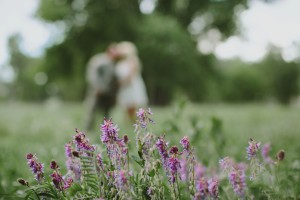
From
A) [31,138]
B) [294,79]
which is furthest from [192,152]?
[294,79]

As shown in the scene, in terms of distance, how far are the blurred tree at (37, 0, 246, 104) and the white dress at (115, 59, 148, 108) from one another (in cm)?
1541

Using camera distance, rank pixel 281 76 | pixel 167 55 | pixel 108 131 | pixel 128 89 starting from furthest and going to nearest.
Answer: pixel 281 76 < pixel 167 55 < pixel 128 89 < pixel 108 131

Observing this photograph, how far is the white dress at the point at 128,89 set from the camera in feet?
37.6

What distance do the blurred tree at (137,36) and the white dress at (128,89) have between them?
15.4 m

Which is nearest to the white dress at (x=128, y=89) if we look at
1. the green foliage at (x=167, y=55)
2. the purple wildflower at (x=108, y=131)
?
the purple wildflower at (x=108, y=131)

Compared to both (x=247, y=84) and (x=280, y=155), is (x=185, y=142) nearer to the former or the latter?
A: (x=280, y=155)

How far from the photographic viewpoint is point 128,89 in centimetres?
1259

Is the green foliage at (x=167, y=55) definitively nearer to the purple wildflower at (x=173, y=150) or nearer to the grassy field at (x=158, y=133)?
the grassy field at (x=158, y=133)

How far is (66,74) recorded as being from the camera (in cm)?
3422

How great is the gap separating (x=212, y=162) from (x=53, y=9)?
2677 centimetres

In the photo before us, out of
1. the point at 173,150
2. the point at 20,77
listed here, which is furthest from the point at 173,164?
the point at 20,77

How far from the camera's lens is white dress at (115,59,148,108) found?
452 inches

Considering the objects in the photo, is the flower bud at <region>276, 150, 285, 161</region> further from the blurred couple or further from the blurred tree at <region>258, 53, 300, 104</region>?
the blurred tree at <region>258, 53, 300, 104</region>

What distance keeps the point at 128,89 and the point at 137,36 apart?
17.6 m
